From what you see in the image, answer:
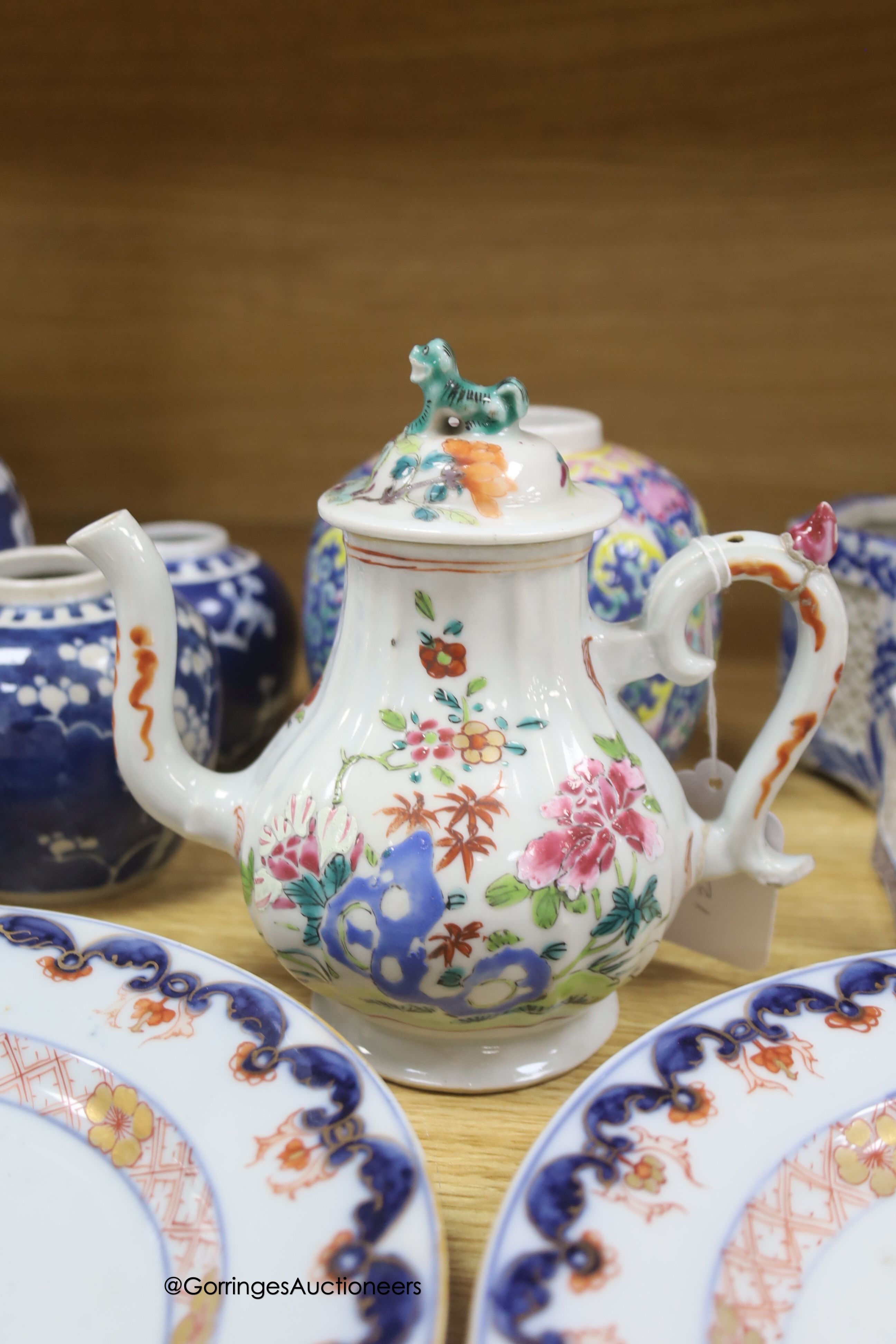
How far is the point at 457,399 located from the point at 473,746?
5.8 inches

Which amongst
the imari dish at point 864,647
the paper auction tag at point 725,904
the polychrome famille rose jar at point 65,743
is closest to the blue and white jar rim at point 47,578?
the polychrome famille rose jar at point 65,743

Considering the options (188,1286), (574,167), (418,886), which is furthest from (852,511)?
(188,1286)

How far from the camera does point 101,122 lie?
A: 962 millimetres

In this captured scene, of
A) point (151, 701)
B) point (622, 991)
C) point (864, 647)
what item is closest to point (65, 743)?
Answer: point (151, 701)

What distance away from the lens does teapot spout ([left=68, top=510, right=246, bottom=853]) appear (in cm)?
53

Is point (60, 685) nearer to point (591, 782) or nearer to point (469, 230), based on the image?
point (591, 782)

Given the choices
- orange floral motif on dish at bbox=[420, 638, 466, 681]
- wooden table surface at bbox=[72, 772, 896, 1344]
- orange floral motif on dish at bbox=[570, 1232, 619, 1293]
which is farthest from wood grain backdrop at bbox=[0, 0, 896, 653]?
orange floral motif on dish at bbox=[570, 1232, 619, 1293]

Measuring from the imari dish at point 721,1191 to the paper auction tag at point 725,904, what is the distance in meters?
0.09

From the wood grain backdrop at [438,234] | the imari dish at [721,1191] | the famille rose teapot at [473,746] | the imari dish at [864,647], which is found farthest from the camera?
the wood grain backdrop at [438,234]

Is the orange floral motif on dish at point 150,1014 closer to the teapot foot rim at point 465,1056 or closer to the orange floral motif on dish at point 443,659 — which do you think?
the teapot foot rim at point 465,1056

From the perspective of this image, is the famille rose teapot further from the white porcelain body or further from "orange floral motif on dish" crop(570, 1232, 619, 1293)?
"orange floral motif on dish" crop(570, 1232, 619, 1293)

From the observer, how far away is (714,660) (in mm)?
543

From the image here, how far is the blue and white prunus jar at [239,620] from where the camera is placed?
822 mm

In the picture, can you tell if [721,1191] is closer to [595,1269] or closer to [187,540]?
[595,1269]
